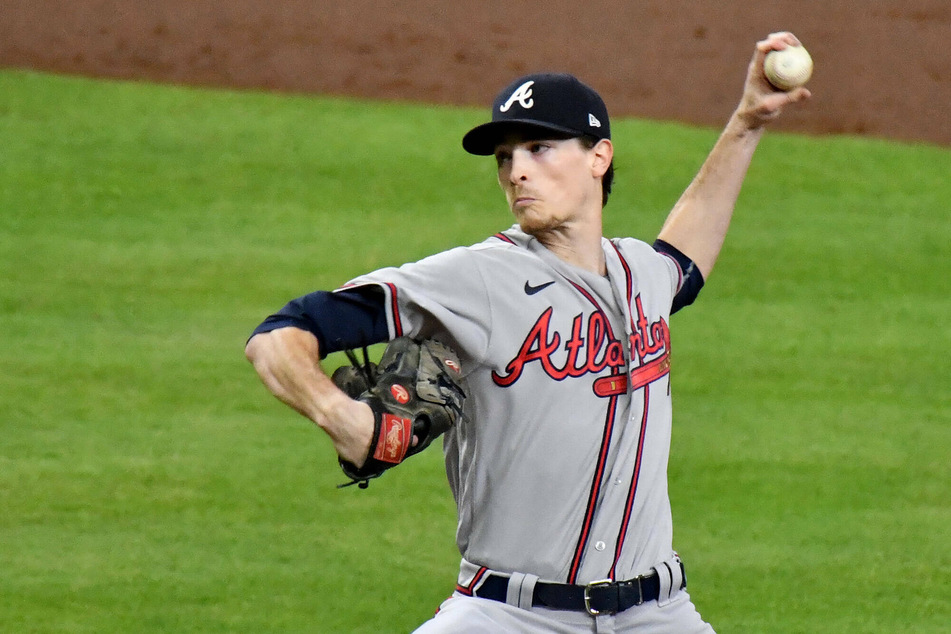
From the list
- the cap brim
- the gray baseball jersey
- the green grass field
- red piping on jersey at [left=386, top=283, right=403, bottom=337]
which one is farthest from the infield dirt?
red piping on jersey at [left=386, top=283, right=403, bottom=337]

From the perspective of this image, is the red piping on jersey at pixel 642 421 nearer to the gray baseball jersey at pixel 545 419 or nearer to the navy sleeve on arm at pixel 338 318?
the gray baseball jersey at pixel 545 419

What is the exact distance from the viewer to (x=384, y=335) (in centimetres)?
269

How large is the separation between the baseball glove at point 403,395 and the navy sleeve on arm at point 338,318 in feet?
0.24

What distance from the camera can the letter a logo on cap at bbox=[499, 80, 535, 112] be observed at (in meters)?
2.95

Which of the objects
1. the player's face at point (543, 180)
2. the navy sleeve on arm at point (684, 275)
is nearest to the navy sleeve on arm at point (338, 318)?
the player's face at point (543, 180)

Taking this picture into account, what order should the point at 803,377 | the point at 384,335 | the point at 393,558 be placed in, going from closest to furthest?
the point at 384,335
the point at 393,558
the point at 803,377

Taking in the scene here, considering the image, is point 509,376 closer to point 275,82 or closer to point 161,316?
point 161,316

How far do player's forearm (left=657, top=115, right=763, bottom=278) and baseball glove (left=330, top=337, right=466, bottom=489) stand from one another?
3.23 ft

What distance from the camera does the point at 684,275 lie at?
344 cm

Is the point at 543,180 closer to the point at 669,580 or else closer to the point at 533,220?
the point at 533,220

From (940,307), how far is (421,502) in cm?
439

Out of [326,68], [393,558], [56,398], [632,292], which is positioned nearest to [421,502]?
[393,558]

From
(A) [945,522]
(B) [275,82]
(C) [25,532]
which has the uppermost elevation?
(B) [275,82]

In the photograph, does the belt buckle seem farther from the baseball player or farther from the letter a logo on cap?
the letter a logo on cap
